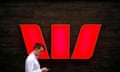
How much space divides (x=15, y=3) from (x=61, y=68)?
2212 millimetres

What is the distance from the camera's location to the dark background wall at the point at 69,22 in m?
11.3

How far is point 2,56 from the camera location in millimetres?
11414

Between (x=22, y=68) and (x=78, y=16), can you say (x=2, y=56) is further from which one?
(x=78, y=16)

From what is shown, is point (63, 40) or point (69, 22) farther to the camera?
point (69, 22)

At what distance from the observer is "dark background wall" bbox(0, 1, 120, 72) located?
1132 cm

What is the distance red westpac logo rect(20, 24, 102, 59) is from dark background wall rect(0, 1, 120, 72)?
157 millimetres

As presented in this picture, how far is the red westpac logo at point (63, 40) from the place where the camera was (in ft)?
36.6

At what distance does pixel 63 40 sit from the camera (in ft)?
36.7

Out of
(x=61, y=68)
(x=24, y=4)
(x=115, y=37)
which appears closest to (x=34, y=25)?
(x=24, y=4)

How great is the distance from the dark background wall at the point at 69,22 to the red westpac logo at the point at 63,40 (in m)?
0.16

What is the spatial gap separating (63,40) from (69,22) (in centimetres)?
54

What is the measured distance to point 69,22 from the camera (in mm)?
11297

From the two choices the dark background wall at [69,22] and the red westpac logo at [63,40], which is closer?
the red westpac logo at [63,40]

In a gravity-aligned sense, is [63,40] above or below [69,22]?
below
